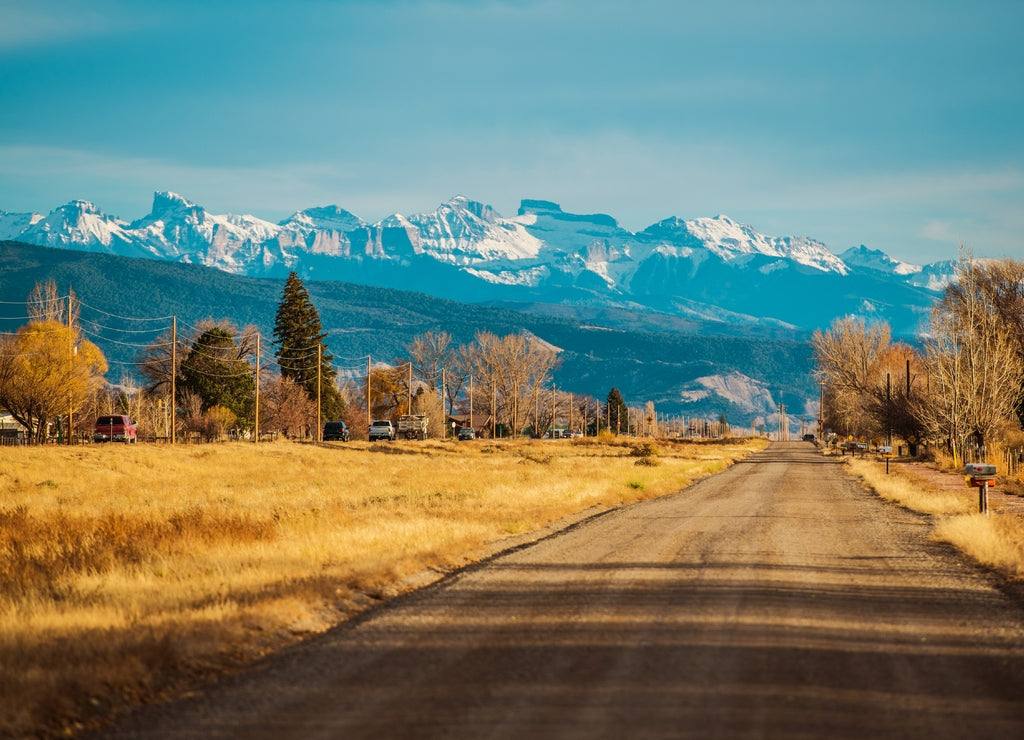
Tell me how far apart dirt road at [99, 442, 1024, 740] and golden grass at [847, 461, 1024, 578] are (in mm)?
712

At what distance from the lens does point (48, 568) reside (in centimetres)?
1516

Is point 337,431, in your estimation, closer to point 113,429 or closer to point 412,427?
point 412,427

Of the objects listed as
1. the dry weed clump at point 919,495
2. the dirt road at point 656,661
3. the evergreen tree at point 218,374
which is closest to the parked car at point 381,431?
the evergreen tree at point 218,374

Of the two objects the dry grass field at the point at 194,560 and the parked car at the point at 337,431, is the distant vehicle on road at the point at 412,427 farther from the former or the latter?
the dry grass field at the point at 194,560

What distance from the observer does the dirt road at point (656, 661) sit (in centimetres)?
686

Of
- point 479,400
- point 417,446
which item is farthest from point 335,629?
point 479,400

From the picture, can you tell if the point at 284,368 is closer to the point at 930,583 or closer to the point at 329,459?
the point at 329,459

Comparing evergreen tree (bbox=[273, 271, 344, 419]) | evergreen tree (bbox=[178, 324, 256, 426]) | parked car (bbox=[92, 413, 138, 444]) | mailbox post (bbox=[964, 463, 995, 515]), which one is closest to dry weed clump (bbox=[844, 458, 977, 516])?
mailbox post (bbox=[964, 463, 995, 515])

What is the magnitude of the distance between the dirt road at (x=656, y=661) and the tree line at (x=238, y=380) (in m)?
50.7

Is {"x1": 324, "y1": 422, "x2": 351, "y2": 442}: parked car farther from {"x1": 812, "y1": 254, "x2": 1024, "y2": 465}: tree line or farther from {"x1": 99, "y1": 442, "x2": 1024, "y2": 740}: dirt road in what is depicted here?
{"x1": 99, "y1": 442, "x2": 1024, "y2": 740}: dirt road

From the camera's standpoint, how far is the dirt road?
270 inches

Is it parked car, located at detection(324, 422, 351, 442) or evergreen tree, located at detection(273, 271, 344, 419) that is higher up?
evergreen tree, located at detection(273, 271, 344, 419)

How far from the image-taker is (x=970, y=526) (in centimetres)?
1936

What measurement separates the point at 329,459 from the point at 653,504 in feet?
109
